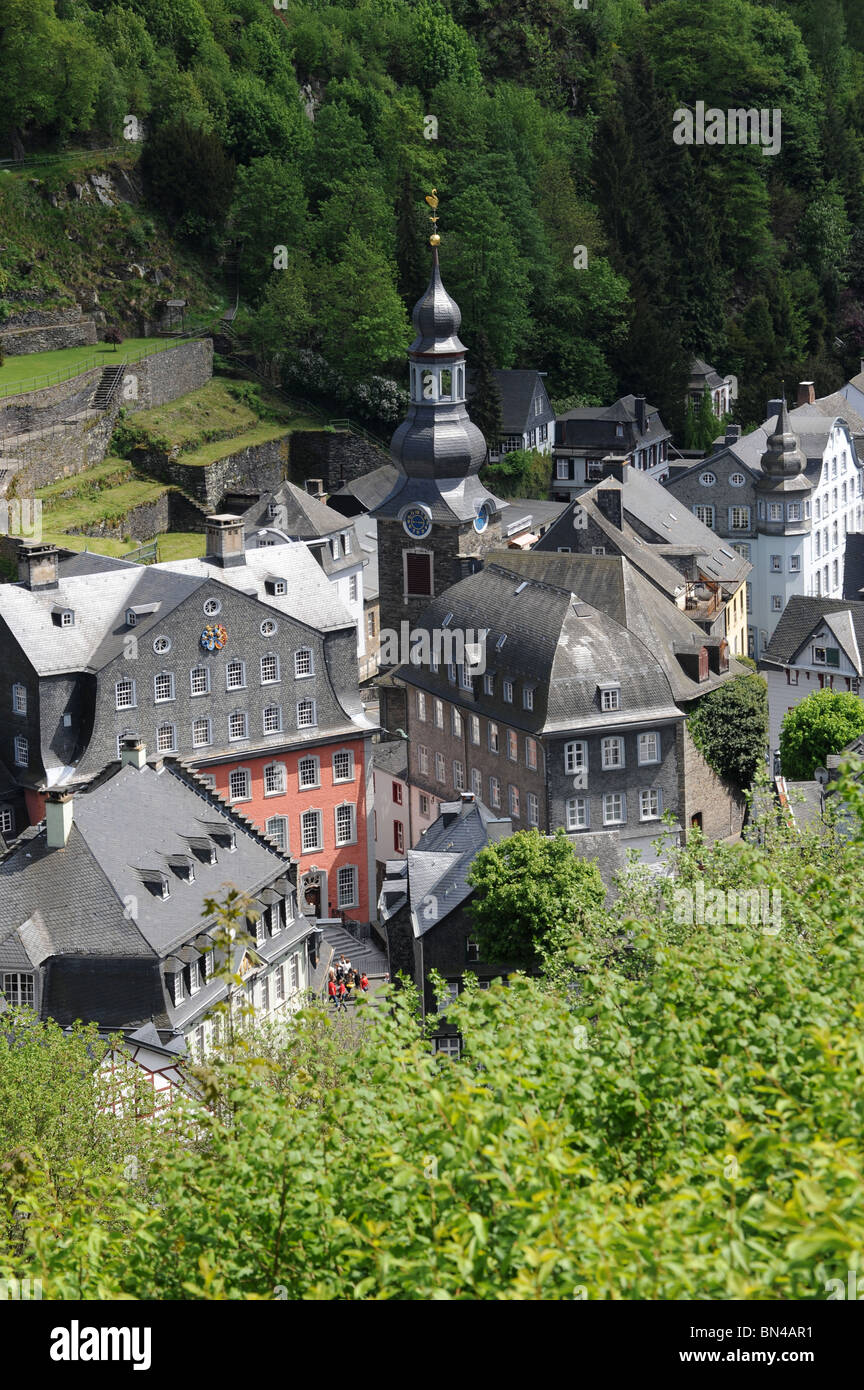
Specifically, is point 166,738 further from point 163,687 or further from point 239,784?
point 239,784

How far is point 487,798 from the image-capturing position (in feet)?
210

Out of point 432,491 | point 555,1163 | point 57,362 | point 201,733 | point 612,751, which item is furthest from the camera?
point 57,362

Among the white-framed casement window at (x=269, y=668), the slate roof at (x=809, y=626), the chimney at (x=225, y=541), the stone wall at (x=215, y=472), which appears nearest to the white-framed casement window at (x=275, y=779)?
the white-framed casement window at (x=269, y=668)

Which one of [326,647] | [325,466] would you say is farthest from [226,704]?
[325,466]

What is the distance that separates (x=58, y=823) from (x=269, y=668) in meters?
17.1

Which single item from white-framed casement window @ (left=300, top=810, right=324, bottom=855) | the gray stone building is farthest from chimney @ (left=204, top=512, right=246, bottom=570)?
white-framed casement window @ (left=300, top=810, right=324, bottom=855)

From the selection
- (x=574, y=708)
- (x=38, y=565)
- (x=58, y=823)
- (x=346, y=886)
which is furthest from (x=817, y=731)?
(x=58, y=823)

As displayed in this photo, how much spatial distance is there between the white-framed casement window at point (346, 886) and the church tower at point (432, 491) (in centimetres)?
1579

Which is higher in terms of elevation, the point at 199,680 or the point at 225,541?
the point at 225,541

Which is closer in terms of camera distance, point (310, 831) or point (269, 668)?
point (269, 668)

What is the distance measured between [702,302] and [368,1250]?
103m

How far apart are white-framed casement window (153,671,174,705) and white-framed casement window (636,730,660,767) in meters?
13.7

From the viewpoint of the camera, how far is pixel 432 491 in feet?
252

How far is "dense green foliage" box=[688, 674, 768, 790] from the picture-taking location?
64500mm
